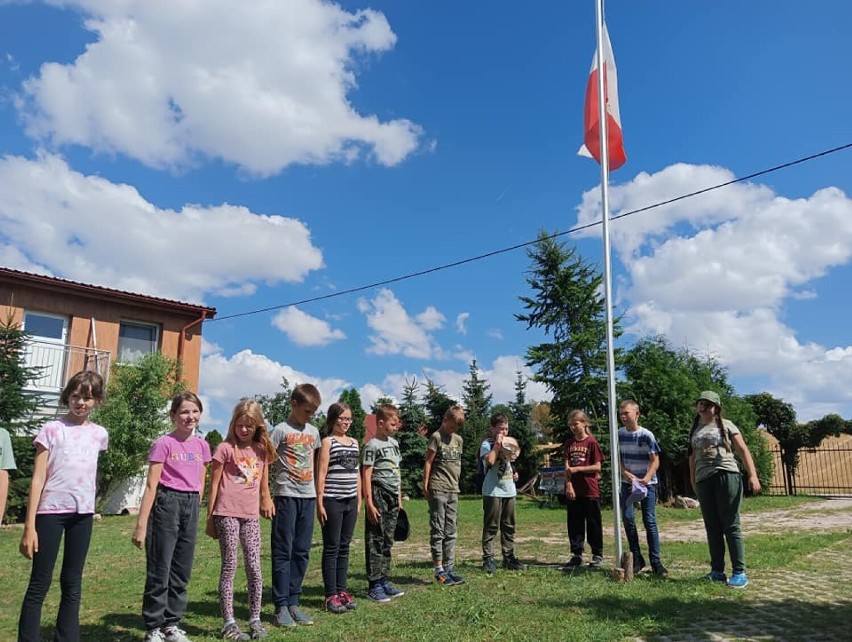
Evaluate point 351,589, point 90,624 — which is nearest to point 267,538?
point 351,589

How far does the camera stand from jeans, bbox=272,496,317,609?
16.0 ft

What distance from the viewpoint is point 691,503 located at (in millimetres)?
17594

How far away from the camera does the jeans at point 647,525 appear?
6.65 metres

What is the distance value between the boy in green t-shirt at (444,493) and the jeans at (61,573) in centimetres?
321

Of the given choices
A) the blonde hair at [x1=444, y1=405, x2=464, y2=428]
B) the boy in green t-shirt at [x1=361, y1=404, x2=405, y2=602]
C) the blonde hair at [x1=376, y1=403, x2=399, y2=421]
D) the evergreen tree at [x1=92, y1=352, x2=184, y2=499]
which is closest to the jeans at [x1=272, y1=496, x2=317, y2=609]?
the boy in green t-shirt at [x1=361, y1=404, x2=405, y2=602]

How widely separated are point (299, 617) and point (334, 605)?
406 millimetres

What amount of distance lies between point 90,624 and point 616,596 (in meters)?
4.23

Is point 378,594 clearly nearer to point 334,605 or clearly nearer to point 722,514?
point 334,605

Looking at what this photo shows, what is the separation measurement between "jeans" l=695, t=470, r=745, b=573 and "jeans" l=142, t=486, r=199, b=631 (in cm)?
Result: 464

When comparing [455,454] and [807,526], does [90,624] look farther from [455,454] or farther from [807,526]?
[807,526]

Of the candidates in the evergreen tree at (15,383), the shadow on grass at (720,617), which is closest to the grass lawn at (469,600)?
the shadow on grass at (720,617)

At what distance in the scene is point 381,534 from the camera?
5.86 metres

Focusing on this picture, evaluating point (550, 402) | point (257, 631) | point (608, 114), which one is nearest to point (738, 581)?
point (257, 631)

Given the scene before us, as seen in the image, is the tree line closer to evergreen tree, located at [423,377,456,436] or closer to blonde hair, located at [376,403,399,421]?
evergreen tree, located at [423,377,456,436]
